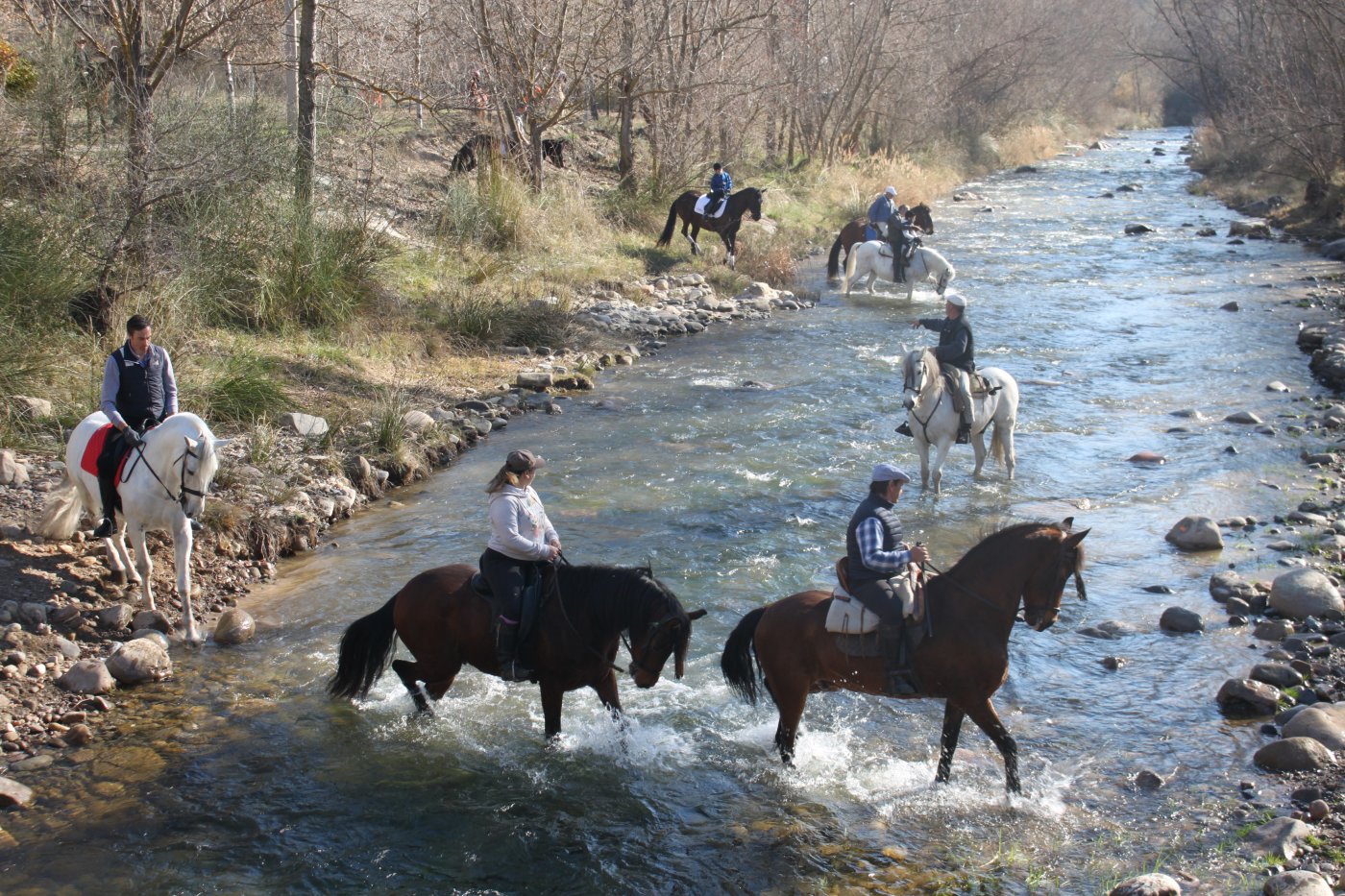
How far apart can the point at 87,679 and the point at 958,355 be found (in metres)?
9.52

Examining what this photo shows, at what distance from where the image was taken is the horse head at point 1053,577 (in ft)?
22.0

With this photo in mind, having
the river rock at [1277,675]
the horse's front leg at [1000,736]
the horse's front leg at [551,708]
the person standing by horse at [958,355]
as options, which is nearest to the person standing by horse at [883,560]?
the horse's front leg at [1000,736]

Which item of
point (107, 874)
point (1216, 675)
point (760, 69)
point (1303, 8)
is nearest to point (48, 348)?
point (107, 874)

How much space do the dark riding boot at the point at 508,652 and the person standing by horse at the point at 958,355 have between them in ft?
22.8

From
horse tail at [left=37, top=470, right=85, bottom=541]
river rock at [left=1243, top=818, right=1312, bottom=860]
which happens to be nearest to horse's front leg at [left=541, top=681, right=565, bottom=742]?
river rock at [left=1243, top=818, right=1312, bottom=860]

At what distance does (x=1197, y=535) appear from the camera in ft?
37.0

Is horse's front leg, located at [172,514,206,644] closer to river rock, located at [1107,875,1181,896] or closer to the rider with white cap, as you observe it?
river rock, located at [1107,875,1181,896]

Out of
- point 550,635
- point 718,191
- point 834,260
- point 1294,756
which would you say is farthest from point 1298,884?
point 834,260

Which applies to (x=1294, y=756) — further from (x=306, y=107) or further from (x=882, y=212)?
(x=882, y=212)

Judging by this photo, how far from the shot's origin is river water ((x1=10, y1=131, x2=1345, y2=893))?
6.38 m

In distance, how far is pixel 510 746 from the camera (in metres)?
7.70

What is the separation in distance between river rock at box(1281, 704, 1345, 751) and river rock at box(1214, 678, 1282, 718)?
0.35m

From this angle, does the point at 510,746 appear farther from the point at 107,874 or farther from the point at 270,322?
the point at 270,322

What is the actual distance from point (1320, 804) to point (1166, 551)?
488cm
